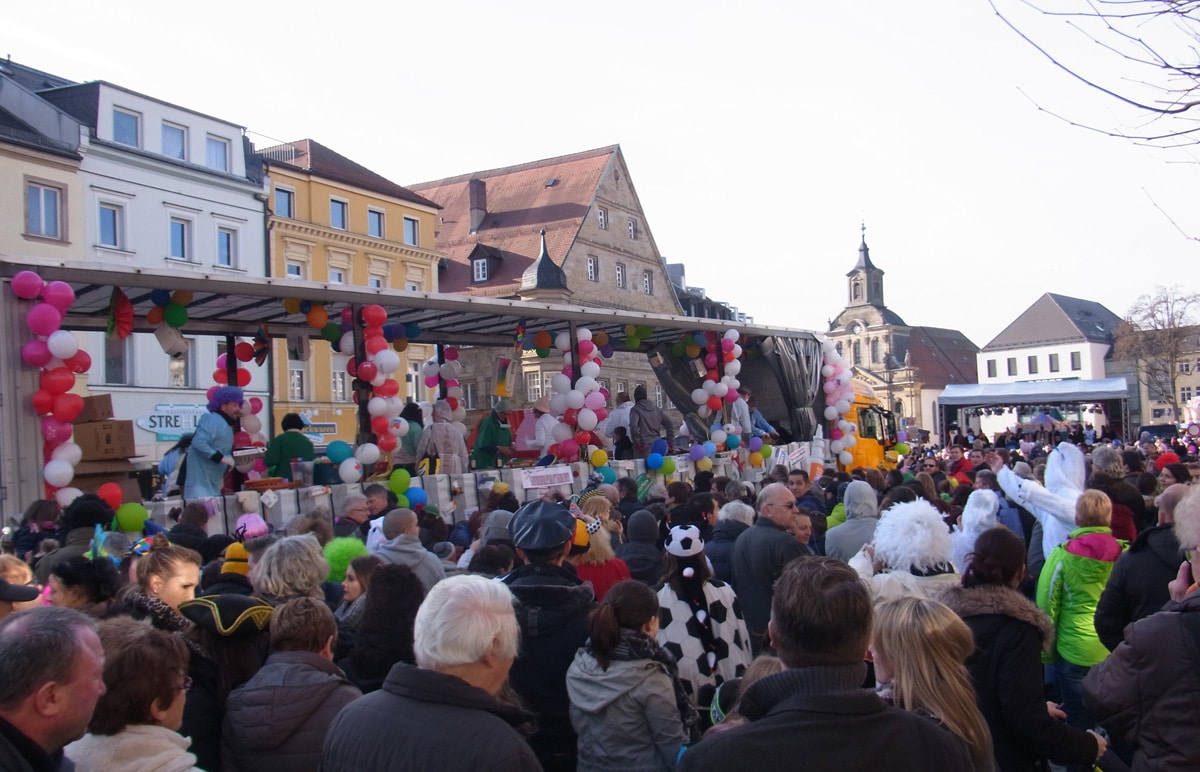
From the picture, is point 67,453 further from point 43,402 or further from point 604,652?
point 604,652

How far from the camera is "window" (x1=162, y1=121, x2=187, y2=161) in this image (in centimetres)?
3097

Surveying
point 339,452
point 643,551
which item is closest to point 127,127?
point 339,452

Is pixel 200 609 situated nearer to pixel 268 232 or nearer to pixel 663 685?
pixel 663 685

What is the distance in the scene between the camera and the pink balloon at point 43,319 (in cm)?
834

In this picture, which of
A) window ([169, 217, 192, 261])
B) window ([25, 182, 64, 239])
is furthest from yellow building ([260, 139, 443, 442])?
window ([25, 182, 64, 239])

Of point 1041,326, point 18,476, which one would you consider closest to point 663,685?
point 18,476

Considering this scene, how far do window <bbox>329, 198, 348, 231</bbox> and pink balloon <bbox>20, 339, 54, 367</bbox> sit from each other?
30.4 metres

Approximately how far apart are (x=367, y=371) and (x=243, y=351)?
2463mm

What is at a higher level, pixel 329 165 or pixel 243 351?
pixel 329 165

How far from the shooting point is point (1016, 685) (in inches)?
133

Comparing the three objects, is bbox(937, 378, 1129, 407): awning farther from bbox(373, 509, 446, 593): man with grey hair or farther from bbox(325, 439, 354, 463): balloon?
bbox(373, 509, 446, 593): man with grey hair

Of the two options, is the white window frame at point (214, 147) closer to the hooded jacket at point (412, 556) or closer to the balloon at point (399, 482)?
the balloon at point (399, 482)

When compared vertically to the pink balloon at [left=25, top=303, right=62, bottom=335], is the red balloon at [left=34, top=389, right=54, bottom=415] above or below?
below

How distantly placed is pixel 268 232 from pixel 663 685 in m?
34.0
